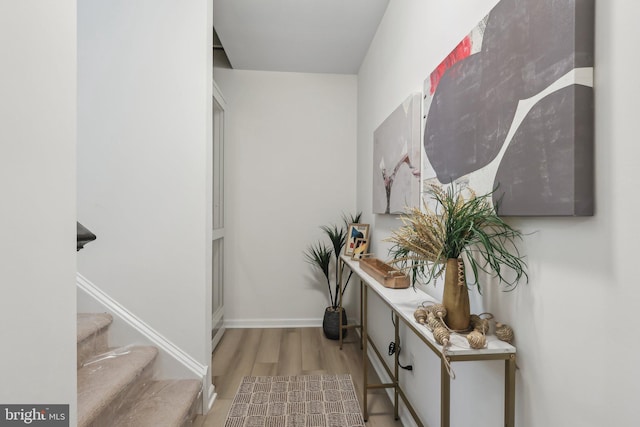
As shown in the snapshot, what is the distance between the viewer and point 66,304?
0.81 m

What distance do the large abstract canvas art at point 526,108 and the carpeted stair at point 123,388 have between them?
1.73m

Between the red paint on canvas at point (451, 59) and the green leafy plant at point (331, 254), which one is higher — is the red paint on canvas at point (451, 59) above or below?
above

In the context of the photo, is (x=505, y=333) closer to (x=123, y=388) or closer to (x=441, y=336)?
(x=441, y=336)

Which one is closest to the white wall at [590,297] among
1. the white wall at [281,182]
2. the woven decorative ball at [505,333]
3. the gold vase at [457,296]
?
the woven decorative ball at [505,333]

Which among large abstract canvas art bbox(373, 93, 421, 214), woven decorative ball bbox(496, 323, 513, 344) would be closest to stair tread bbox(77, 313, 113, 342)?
large abstract canvas art bbox(373, 93, 421, 214)

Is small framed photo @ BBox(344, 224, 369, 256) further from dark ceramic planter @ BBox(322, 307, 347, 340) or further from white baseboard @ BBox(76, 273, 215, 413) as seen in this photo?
white baseboard @ BBox(76, 273, 215, 413)

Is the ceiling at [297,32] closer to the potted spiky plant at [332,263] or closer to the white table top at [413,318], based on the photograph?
the potted spiky plant at [332,263]

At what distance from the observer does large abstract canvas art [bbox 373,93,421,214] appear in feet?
5.05

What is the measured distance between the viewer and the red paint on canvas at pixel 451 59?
1070 millimetres

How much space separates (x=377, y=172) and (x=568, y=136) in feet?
A: 5.25

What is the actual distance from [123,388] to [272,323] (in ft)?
5.96

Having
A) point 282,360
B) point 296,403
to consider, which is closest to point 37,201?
point 296,403

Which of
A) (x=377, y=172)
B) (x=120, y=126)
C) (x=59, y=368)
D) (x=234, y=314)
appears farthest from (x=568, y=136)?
(x=234, y=314)

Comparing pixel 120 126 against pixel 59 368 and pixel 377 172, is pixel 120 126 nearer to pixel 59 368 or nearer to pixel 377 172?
pixel 59 368
